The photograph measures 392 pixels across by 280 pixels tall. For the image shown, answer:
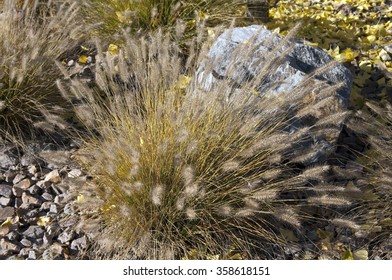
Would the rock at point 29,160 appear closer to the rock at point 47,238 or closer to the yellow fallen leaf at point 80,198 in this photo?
the yellow fallen leaf at point 80,198

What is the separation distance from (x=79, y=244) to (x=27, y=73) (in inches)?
47.1

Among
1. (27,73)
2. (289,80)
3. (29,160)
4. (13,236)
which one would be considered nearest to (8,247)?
(13,236)

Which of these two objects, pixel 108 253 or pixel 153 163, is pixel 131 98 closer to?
pixel 153 163

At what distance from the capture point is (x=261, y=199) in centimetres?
280

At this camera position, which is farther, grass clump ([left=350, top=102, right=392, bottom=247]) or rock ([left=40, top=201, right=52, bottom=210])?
rock ([left=40, top=201, right=52, bottom=210])

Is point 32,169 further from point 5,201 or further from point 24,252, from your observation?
point 24,252

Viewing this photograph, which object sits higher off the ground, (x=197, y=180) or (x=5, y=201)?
(x=197, y=180)

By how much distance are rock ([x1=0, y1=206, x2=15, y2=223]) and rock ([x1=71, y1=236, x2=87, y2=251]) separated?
0.41m

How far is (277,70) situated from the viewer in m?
3.57

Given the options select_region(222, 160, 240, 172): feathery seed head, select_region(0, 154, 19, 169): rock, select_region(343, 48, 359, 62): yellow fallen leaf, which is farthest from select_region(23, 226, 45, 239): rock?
select_region(343, 48, 359, 62): yellow fallen leaf

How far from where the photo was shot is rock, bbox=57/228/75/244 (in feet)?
9.96

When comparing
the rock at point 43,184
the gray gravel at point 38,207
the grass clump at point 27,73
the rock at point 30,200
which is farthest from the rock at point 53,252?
the grass clump at point 27,73

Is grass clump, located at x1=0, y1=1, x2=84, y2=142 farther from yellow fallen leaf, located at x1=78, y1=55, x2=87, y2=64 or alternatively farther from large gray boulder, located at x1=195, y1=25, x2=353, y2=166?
large gray boulder, located at x1=195, y1=25, x2=353, y2=166

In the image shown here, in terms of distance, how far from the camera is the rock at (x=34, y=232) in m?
3.08
